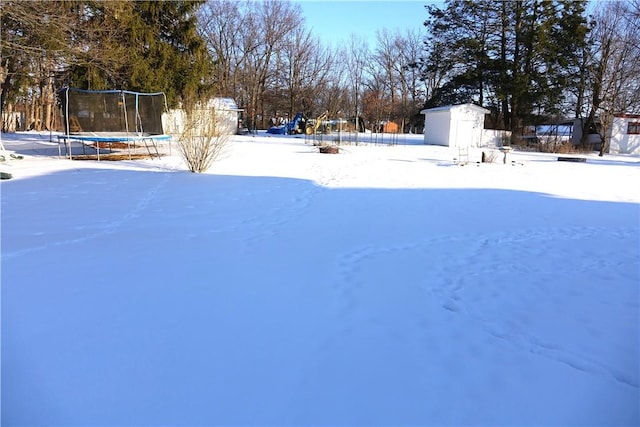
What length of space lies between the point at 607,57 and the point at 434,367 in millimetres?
25619

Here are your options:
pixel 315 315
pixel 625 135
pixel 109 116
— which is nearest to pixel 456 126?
pixel 625 135

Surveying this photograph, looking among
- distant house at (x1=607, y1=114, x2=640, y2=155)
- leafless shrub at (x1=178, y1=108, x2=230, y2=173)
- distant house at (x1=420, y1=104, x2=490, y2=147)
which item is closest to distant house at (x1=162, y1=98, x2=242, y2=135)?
leafless shrub at (x1=178, y1=108, x2=230, y2=173)

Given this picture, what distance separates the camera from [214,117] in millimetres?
9836

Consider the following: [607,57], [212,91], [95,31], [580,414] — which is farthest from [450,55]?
[580,414]

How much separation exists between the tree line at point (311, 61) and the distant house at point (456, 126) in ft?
14.3

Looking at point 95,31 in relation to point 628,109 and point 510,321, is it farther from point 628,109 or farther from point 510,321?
point 628,109

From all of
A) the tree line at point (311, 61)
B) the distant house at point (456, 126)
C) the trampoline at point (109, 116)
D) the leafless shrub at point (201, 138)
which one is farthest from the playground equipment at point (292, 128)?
the leafless shrub at point (201, 138)

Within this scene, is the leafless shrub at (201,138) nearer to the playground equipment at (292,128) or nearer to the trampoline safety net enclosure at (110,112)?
the trampoline safety net enclosure at (110,112)

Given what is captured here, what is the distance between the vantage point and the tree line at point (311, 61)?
1376cm

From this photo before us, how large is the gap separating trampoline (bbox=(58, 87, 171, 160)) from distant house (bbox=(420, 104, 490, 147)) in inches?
610

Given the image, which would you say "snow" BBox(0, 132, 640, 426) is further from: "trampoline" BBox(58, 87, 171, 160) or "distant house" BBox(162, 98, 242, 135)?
"trampoline" BBox(58, 87, 171, 160)

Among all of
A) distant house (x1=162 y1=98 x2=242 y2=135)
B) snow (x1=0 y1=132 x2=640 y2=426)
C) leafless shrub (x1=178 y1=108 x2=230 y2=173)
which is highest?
distant house (x1=162 y1=98 x2=242 y2=135)

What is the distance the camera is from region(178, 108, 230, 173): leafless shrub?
967 cm

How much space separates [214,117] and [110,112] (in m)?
5.29
